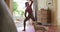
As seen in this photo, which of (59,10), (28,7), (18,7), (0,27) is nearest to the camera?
(0,27)

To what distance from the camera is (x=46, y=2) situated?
24.9 ft

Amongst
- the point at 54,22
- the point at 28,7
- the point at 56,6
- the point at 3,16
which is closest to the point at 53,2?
the point at 56,6

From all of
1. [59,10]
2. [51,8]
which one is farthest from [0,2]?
[51,8]

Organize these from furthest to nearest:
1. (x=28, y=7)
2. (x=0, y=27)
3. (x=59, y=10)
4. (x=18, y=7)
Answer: (x=18, y=7) < (x=59, y=10) < (x=28, y=7) < (x=0, y=27)

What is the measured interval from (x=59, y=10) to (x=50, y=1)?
87 cm

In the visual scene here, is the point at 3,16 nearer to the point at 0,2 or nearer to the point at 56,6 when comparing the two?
the point at 0,2

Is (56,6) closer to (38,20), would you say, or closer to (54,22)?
(54,22)

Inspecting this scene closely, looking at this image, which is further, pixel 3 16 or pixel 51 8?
pixel 51 8

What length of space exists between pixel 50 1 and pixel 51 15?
75cm

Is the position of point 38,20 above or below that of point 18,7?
below

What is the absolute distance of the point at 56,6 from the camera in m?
6.67

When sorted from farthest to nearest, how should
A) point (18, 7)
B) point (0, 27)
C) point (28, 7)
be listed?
point (18, 7) → point (28, 7) → point (0, 27)

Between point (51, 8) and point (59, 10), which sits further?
point (51, 8)

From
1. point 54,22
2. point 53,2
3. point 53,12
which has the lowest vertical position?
point 54,22
